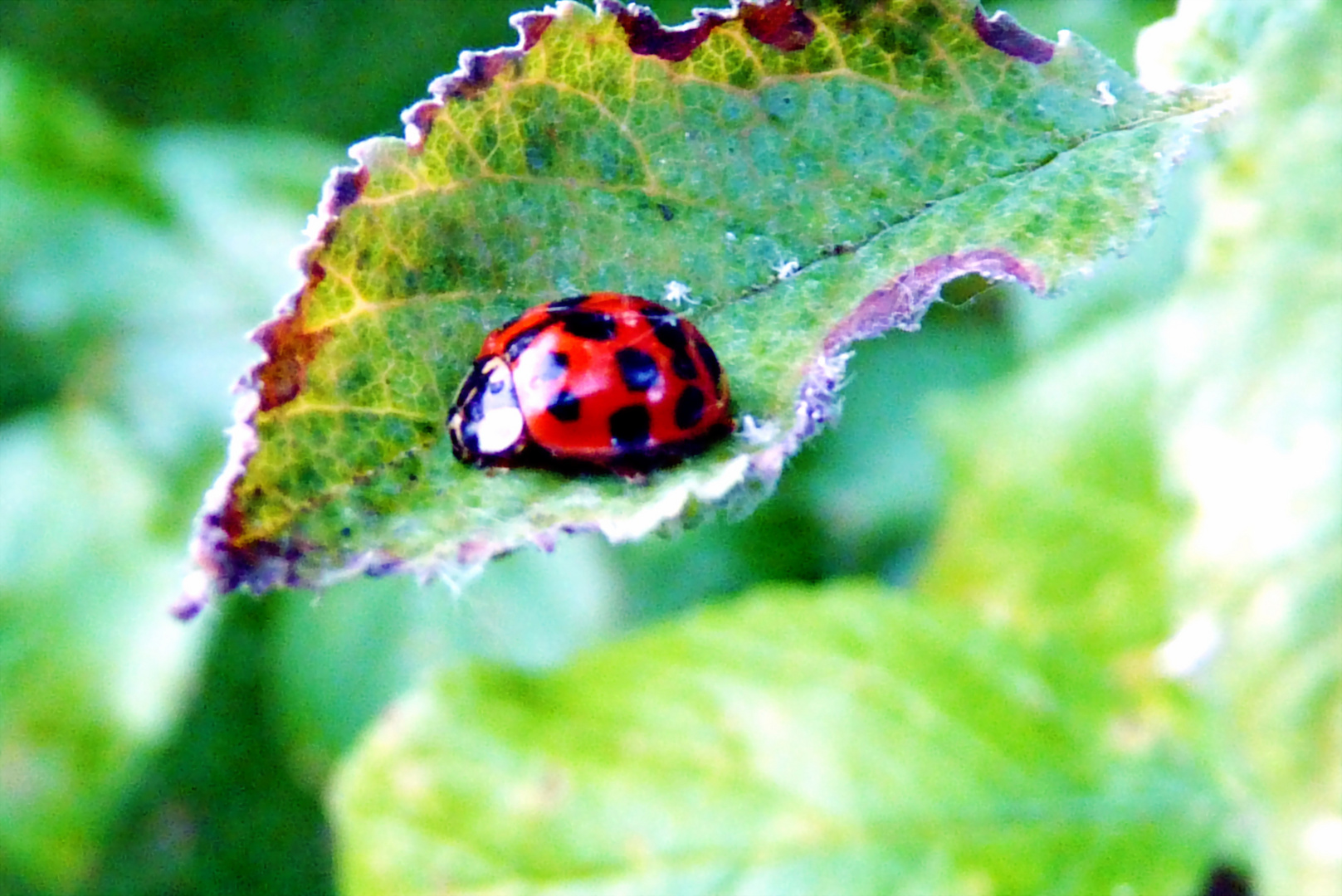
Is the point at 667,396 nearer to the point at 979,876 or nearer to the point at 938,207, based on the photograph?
the point at 938,207

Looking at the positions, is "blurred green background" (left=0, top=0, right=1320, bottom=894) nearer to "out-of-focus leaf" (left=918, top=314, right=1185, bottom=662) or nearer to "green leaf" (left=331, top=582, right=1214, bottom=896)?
"out-of-focus leaf" (left=918, top=314, right=1185, bottom=662)

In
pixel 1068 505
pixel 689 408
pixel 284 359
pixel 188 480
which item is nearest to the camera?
pixel 284 359

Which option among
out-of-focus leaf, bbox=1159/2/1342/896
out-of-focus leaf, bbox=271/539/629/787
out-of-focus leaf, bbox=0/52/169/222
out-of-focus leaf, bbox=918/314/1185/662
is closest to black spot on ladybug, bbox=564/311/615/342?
out-of-focus leaf, bbox=1159/2/1342/896

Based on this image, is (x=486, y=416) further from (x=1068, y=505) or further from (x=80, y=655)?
(x=80, y=655)

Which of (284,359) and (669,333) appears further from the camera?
(669,333)

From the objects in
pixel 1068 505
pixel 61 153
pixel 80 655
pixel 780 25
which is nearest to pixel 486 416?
pixel 780 25

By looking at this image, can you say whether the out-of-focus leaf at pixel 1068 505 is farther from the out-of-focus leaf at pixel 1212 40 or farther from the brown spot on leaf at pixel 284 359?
the brown spot on leaf at pixel 284 359

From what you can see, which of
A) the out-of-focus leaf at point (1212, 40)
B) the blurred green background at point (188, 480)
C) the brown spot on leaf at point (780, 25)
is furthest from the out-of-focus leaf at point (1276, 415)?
the blurred green background at point (188, 480)
